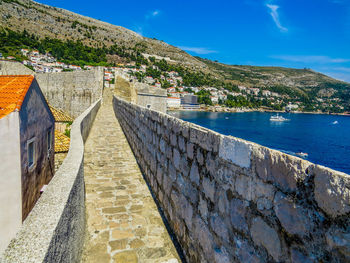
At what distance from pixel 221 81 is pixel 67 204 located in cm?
13880

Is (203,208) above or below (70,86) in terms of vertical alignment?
below

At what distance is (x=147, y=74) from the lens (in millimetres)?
104188

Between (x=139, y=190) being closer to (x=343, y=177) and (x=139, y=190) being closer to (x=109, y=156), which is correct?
(x=109, y=156)

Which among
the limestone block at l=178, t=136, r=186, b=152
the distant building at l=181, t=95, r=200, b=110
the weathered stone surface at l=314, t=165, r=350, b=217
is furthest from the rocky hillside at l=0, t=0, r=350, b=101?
the weathered stone surface at l=314, t=165, r=350, b=217

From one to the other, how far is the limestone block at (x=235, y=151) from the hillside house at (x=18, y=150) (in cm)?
532

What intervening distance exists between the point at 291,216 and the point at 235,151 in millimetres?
557

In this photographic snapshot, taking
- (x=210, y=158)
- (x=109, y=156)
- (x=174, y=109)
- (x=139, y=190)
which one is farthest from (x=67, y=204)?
(x=174, y=109)

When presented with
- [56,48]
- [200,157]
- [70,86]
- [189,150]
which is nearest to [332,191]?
[200,157]

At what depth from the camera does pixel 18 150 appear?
5266 millimetres

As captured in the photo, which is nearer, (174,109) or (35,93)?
(35,93)

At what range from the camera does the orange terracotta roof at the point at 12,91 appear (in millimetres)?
5296

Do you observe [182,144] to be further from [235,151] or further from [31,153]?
[31,153]

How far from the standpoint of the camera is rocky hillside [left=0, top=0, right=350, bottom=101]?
8562 cm

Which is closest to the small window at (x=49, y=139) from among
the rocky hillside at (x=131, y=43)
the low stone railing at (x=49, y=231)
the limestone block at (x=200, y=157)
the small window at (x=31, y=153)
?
the small window at (x=31, y=153)
